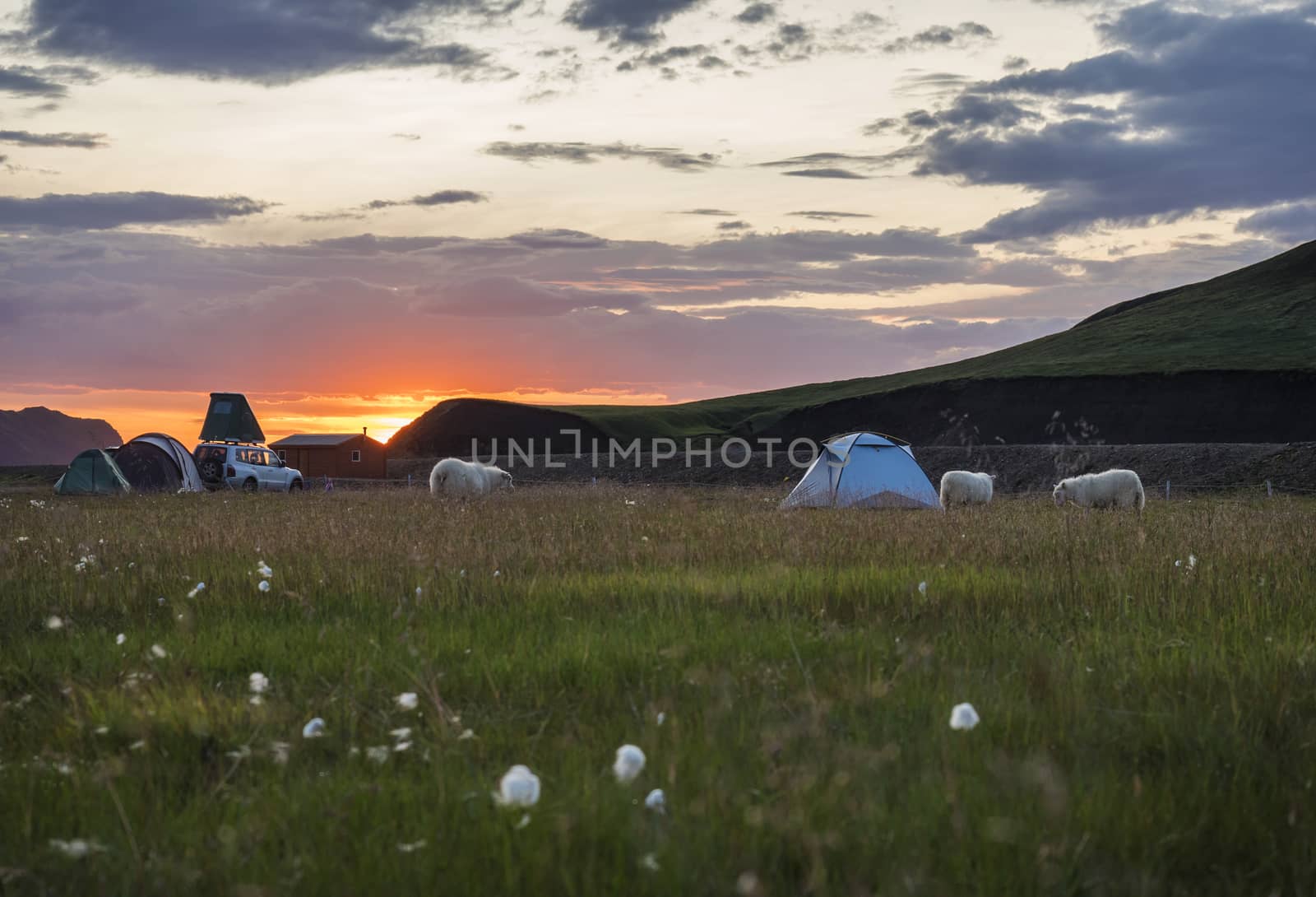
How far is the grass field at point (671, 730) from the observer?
292 cm

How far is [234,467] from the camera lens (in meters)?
37.6

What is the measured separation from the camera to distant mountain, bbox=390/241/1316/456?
69.5 m

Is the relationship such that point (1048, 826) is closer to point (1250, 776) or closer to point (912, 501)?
point (1250, 776)

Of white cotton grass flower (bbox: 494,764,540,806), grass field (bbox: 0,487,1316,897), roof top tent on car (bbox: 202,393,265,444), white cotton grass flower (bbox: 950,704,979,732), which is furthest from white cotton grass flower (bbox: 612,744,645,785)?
roof top tent on car (bbox: 202,393,265,444)

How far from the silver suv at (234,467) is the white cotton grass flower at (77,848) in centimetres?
3593

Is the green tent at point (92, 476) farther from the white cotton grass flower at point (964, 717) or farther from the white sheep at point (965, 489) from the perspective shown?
the white cotton grass flower at point (964, 717)

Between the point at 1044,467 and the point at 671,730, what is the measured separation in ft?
148

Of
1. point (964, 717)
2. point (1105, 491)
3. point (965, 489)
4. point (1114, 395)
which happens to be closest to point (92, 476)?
point (965, 489)

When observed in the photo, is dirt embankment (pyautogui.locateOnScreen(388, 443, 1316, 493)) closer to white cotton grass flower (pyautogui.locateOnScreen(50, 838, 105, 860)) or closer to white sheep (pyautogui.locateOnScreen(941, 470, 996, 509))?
white sheep (pyautogui.locateOnScreen(941, 470, 996, 509))

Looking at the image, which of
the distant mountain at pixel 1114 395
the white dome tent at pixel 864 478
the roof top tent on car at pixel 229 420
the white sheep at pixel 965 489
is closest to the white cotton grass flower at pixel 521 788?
the white dome tent at pixel 864 478

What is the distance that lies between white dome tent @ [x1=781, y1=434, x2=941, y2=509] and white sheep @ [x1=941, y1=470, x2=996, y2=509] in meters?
0.35

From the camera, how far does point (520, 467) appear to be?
6284 cm

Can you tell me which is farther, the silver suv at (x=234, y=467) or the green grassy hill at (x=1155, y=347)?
the green grassy hill at (x=1155, y=347)

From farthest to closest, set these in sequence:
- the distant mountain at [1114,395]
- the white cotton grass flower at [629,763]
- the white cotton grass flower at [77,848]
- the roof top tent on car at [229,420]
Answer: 1. the distant mountain at [1114,395]
2. the roof top tent on car at [229,420]
3. the white cotton grass flower at [629,763]
4. the white cotton grass flower at [77,848]
